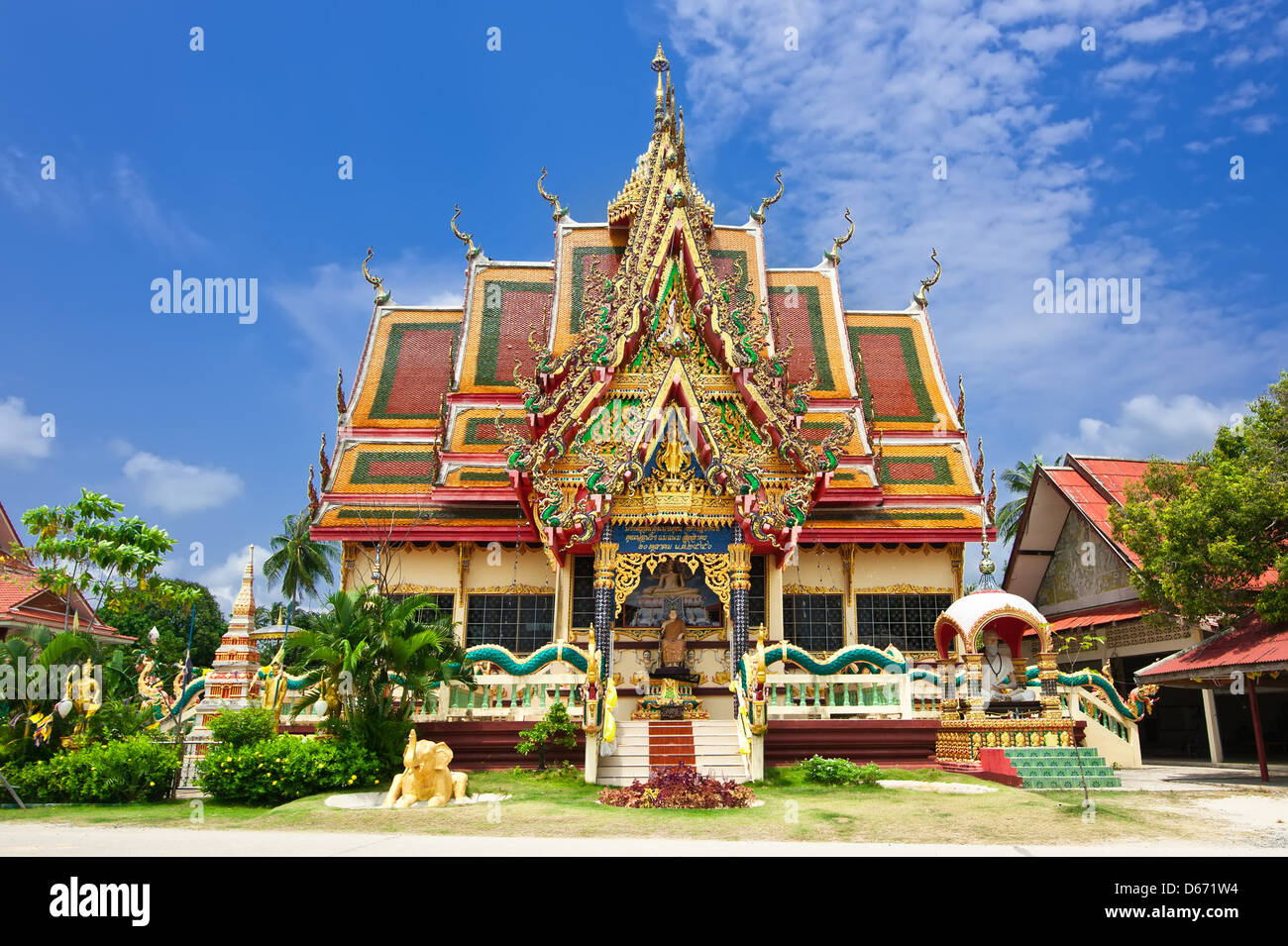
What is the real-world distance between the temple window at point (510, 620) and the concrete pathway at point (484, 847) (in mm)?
10722

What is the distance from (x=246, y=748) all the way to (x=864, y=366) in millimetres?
16944

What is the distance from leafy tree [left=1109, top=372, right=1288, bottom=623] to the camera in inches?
547

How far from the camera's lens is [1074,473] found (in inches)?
891

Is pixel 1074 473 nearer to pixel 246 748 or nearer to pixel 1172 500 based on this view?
pixel 1172 500

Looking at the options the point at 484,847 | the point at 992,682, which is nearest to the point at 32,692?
the point at 484,847

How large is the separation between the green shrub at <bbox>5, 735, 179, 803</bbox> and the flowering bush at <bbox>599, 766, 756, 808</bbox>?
236 inches

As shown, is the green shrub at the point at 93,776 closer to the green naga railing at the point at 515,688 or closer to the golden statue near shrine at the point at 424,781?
the golden statue near shrine at the point at 424,781

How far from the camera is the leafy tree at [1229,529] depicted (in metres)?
13.9

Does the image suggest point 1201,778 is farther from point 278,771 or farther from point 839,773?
point 278,771

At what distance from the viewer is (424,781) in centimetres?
1040

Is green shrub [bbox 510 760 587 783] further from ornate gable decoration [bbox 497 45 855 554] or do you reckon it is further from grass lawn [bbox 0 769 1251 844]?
ornate gable decoration [bbox 497 45 855 554]

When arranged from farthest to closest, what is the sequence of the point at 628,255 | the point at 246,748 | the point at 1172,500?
the point at 628,255
the point at 1172,500
the point at 246,748

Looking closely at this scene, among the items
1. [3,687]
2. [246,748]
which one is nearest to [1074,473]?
[246,748]

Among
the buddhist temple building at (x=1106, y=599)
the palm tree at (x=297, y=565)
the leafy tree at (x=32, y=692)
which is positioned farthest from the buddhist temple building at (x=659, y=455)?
the palm tree at (x=297, y=565)
